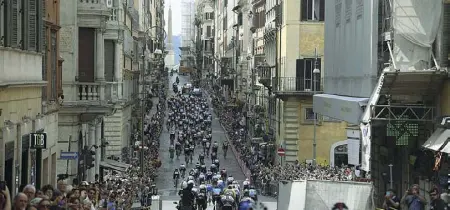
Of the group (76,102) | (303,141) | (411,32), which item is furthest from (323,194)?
(303,141)

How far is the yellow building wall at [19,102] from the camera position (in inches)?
913

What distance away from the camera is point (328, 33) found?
1745 inches

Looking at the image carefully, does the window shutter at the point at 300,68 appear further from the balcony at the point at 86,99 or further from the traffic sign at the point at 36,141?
the traffic sign at the point at 36,141

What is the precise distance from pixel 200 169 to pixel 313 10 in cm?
1138

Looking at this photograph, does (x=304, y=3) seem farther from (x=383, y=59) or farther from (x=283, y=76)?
(x=383, y=59)

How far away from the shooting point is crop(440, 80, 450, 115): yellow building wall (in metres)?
27.1

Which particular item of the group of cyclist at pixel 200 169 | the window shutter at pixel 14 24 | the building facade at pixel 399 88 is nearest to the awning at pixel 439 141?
the building facade at pixel 399 88

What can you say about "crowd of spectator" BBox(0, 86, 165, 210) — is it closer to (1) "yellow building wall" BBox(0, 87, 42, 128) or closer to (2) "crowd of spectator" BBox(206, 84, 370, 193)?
(1) "yellow building wall" BBox(0, 87, 42, 128)

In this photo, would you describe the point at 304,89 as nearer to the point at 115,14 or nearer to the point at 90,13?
the point at 115,14

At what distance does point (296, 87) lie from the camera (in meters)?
59.9

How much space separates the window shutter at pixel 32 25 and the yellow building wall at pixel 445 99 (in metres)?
9.89

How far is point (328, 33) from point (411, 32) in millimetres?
15125

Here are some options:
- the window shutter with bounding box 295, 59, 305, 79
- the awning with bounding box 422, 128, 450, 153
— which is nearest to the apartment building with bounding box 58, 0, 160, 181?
the window shutter with bounding box 295, 59, 305, 79

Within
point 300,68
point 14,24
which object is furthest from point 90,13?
point 300,68
